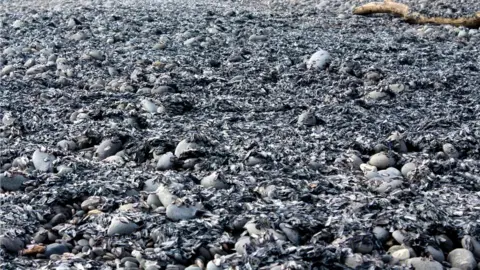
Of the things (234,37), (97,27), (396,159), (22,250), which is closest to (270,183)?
(396,159)

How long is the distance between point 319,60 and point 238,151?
7.80ft

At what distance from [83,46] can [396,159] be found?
4.23 meters

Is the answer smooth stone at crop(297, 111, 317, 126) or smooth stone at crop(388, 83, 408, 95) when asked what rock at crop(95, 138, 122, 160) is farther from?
smooth stone at crop(388, 83, 408, 95)

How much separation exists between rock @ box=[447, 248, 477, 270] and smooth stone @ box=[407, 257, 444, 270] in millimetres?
90

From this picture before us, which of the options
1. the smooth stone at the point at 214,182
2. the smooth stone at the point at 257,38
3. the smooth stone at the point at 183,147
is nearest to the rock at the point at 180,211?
the smooth stone at the point at 214,182

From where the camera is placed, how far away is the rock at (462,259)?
2410 millimetres

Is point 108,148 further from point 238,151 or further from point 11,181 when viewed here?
point 238,151

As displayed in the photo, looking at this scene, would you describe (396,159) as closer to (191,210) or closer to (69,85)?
(191,210)

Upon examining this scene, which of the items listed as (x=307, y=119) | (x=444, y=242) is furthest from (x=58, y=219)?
(x=307, y=119)

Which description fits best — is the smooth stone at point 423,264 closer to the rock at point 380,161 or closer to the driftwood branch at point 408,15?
the rock at point 380,161

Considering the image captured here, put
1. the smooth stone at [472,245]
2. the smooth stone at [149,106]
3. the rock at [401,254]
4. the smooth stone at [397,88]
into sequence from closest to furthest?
the rock at [401,254]
the smooth stone at [472,245]
the smooth stone at [149,106]
the smooth stone at [397,88]

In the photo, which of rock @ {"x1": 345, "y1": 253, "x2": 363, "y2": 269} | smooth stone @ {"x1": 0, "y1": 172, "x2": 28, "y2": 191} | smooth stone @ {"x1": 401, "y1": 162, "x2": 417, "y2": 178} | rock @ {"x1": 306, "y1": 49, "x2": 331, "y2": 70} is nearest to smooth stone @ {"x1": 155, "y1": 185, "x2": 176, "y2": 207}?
smooth stone @ {"x1": 0, "y1": 172, "x2": 28, "y2": 191}

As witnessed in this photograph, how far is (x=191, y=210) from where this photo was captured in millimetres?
2791

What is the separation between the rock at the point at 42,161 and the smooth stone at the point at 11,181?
7.5 inches
